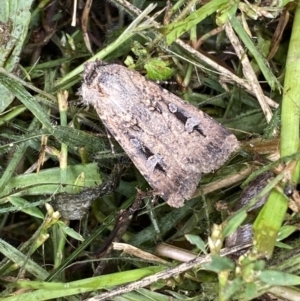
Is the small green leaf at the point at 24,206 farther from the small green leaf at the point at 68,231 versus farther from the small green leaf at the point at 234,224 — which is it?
the small green leaf at the point at 234,224

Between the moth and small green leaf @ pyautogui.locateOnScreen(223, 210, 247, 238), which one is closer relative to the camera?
small green leaf @ pyautogui.locateOnScreen(223, 210, 247, 238)

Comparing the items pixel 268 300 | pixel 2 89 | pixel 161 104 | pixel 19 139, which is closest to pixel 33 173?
pixel 19 139

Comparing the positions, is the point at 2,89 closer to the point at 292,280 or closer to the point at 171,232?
the point at 171,232

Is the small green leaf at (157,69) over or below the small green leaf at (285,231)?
Result: over

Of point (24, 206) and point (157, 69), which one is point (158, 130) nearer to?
point (157, 69)

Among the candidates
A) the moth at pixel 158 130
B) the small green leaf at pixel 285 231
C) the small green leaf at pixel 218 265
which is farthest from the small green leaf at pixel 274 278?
the moth at pixel 158 130

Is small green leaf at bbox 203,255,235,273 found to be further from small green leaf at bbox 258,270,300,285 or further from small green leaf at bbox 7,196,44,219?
small green leaf at bbox 7,196,44,219

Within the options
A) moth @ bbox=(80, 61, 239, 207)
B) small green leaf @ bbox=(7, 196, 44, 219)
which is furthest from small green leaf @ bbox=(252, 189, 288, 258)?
small green leaf @ bbox=(7, 196, 44, 219)

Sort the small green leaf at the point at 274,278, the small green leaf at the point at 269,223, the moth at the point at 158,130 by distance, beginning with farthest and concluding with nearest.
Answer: the moth at the point at 158,130 < the small green leaf at the point at 269,223 < the small green leaf at the point at 274,278

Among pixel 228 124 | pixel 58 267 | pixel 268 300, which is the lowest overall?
A: pixel 268 300
